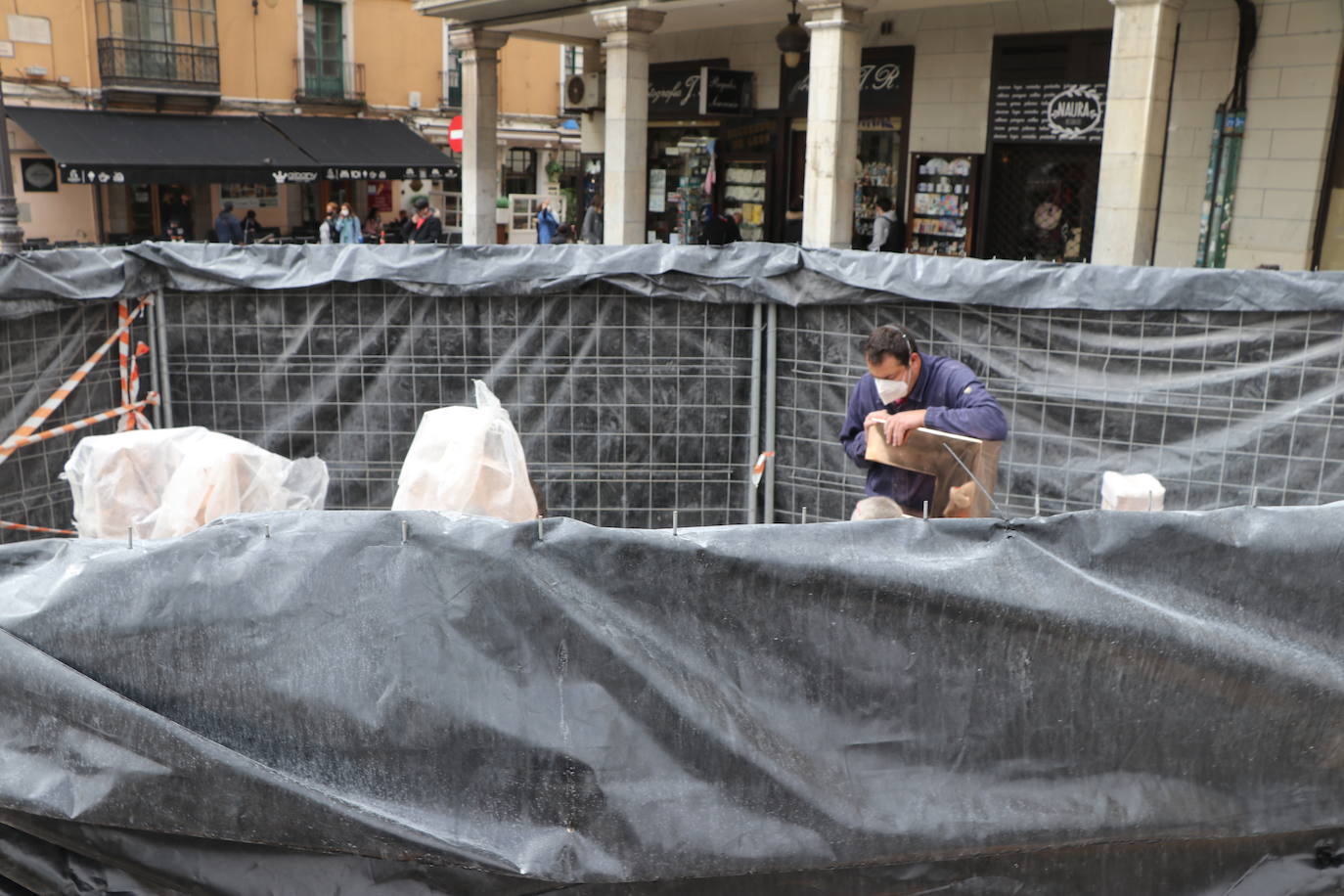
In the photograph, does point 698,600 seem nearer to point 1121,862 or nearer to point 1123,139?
point 1121,862

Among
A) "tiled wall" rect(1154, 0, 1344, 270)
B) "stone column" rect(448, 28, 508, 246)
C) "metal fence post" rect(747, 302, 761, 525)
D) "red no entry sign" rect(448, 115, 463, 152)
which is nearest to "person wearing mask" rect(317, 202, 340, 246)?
"red no entry sign" rect(448, 115, 463, 152)

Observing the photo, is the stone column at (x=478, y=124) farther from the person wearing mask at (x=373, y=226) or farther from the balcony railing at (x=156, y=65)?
the balcony railing at (x=156, y=65)

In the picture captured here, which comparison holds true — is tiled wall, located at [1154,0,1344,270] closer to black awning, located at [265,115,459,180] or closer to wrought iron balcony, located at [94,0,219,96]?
black awning, located at [265,115,459,180]

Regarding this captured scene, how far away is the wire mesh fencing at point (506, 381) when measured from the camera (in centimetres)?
A: 704

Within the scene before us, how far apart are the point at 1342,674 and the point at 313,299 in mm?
5822

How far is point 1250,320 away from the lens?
5.94 metres

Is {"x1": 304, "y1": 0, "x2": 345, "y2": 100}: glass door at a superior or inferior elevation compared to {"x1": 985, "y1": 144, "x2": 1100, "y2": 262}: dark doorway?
superior

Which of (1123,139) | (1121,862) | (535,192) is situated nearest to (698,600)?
(1121,862)

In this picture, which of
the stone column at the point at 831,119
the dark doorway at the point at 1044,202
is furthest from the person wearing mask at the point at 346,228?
the dark doorway at the point at 1044,202

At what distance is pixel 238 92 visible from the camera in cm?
3112

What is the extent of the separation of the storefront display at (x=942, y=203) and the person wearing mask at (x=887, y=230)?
242 millimetres

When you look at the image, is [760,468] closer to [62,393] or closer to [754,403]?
[754,403]

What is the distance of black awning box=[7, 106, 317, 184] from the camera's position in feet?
84.5

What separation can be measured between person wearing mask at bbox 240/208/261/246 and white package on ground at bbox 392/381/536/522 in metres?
24.3
